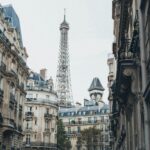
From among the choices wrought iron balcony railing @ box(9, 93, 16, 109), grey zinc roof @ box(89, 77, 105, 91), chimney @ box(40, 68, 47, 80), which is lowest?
wrought iron balcony railing @ box(9, 93, 16, 109)

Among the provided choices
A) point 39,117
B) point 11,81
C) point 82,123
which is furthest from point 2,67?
point 82,123

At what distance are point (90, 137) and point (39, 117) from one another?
2064cm

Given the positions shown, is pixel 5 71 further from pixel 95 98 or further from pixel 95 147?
pixel 95 98

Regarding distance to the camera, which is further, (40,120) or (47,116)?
(47,116)

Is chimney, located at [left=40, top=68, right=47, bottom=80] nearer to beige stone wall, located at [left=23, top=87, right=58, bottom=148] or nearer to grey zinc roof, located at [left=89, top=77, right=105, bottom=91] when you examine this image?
beige stone wall, located at [left=23, top=87, right=58, bottom=148]

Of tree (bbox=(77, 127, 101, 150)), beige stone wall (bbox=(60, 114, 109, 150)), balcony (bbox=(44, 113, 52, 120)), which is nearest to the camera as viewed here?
balcony (bbox=(44, 113, 52, 120))

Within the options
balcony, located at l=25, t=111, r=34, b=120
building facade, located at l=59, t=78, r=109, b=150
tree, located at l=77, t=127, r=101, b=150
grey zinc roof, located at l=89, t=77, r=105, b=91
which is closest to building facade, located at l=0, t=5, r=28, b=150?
balcony, located at l=25, t=111, r=34, b=120

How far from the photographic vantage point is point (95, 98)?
17212 centimetres

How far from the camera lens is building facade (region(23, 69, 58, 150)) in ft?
308

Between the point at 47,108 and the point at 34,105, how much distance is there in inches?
127

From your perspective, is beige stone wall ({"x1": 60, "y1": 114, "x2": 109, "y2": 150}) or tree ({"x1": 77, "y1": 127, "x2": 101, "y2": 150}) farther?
beige stone wall ({"x1": 60, "y1": 114, "x2": 109, "y2": 150})

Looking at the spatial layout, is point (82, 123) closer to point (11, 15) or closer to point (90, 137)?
point (90, 137)

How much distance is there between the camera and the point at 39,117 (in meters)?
95.9

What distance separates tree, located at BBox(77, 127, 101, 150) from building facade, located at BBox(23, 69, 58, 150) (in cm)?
1384
